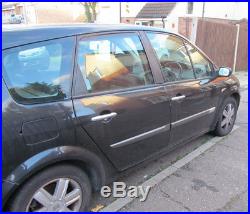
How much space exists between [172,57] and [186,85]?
0.36m

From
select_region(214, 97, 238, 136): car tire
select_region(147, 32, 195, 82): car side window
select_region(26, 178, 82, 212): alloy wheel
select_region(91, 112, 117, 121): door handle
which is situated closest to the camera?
select_region(26, 178, 82, 212): alloy wheel

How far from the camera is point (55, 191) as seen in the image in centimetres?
230

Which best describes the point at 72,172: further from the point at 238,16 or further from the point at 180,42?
the point at 238,16

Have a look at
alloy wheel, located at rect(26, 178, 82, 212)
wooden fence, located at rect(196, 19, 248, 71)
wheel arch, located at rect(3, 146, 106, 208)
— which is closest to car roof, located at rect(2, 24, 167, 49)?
wheel arch, located at rect(3, 146, 106, 208)

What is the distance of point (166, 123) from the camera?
123 inches

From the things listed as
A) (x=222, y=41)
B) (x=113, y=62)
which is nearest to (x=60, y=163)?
(x=113, y=62)

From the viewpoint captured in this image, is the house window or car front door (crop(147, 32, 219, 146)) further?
the house window

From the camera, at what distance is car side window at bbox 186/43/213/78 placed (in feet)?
12.0

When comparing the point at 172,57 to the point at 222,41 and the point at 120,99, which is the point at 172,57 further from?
the point at 222,41

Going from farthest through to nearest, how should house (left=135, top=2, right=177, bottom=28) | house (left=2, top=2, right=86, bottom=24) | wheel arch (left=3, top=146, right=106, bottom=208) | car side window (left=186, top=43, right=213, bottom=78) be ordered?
1. house (left=2, top=2, right=86, bottom=24)
2. house (left=135, top=2, right=177, bottom=28)
3. car side window (left=186, top=43, right=213, bottom=78)
4. wheel arch (left=3, top=146, right=106, bottom=208)

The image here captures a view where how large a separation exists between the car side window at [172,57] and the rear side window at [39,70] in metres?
1.13

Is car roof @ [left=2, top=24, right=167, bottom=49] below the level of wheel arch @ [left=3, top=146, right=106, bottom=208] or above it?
above

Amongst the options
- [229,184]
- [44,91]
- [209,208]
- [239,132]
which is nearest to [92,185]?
[44,91]

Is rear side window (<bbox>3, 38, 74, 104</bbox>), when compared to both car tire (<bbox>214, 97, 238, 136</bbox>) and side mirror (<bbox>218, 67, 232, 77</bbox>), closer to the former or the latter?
side mirror (<bbox>218, 67, 232, 77</bbox>)
